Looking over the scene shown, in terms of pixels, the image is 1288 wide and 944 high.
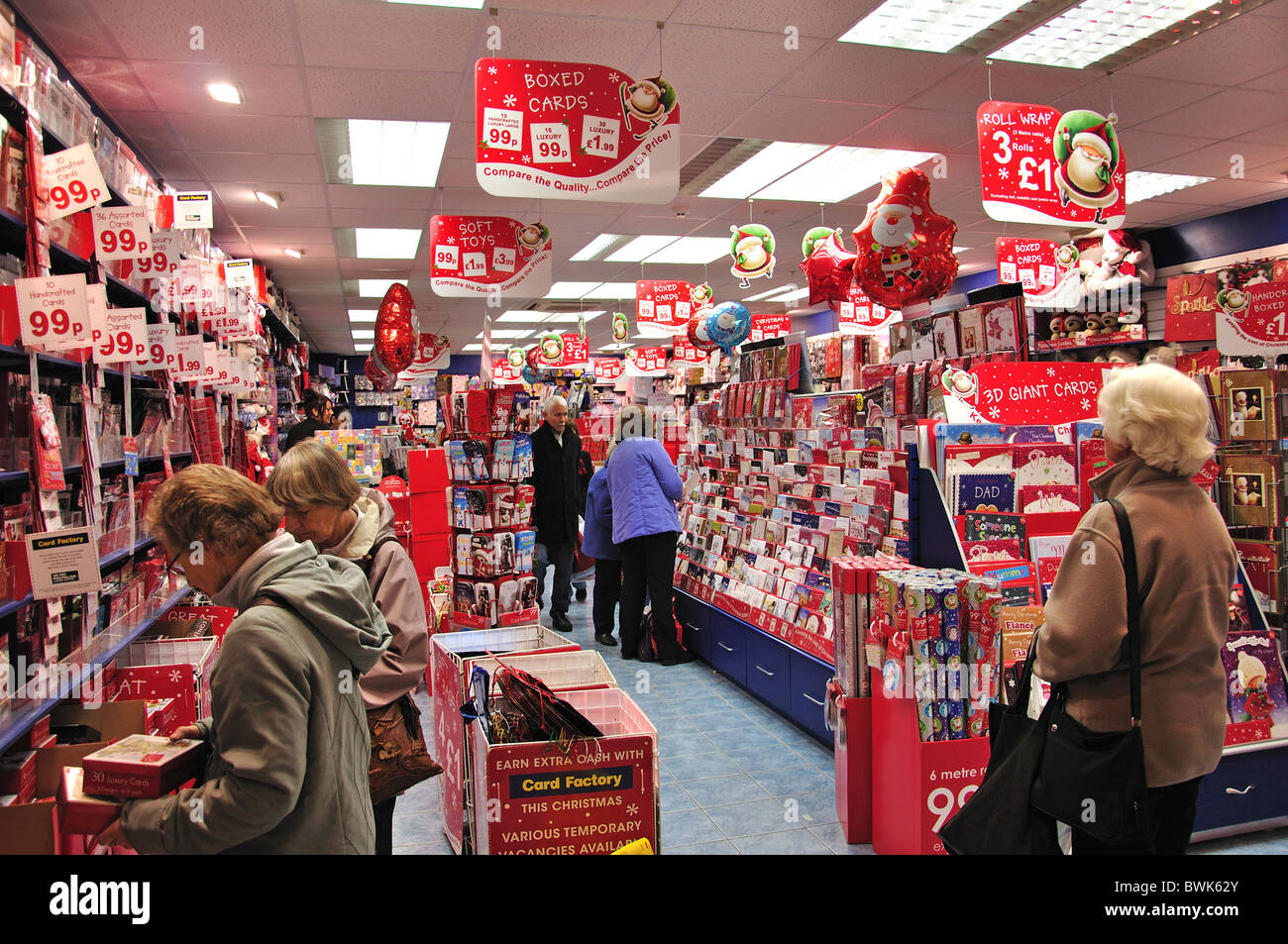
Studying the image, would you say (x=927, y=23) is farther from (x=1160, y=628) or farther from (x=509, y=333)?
(x=509, y=333)

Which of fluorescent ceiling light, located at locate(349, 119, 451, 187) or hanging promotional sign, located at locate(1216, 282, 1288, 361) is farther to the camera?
fluorescent ceiling light, located at locate(349, 119, 451, 187)

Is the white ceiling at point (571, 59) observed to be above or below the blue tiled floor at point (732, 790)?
above

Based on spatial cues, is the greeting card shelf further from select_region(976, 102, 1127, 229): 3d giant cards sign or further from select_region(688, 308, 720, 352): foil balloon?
select_region(688, 308, 720, 352): foil balloon

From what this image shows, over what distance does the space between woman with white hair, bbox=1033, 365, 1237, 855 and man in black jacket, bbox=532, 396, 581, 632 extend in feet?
16.7

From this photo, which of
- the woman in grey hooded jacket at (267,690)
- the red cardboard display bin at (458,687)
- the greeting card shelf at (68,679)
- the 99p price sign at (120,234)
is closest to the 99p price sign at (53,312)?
the 99p price sign at (120,234)

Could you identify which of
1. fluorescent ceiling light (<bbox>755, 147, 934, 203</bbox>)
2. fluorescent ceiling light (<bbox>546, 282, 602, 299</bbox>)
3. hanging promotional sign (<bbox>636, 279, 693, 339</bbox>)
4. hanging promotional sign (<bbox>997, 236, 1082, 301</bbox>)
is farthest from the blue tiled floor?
fluorescent ceiling light (<bbox>546, 282, 602, 299</bbox>)

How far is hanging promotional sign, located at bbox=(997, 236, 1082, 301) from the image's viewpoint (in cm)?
815

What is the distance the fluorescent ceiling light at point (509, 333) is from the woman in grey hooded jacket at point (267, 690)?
1626cm

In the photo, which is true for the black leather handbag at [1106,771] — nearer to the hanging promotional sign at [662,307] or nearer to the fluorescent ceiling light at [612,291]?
the hanging promotional sign at [662,307]

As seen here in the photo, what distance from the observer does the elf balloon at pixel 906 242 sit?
15.4 feet

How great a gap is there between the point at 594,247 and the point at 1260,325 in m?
7.06
